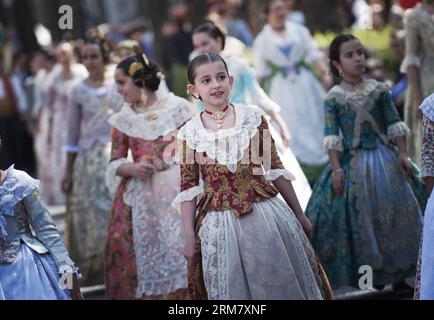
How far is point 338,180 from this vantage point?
8070 millimetres

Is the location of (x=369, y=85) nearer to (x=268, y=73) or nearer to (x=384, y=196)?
(x=384, y=196)

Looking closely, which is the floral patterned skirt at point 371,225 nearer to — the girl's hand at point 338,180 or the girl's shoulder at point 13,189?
the girl's hand at point 338,180

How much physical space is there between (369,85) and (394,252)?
1182mm

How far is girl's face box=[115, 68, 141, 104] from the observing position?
8.28 metres

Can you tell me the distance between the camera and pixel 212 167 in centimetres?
647

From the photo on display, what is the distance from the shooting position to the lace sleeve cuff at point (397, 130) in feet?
26.2

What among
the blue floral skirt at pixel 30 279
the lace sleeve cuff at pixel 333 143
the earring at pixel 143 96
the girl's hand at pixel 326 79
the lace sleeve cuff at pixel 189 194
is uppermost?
the girl's hand at pixel 326 79

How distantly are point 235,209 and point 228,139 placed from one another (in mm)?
407

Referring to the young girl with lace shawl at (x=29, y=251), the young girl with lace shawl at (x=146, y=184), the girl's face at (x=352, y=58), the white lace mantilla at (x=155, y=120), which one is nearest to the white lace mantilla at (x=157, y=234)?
the young girl with lace shawl at (x=146, y=184)

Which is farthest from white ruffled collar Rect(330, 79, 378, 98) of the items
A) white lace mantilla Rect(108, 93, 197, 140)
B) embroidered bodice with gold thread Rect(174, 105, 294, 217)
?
embroidered bodice with gold thread Rect(174, 105, 294, 217)

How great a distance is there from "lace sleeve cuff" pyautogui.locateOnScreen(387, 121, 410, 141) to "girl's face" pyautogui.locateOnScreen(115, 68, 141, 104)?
5.92 feet

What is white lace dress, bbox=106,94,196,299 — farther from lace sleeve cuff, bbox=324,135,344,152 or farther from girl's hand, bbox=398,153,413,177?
girl's hand, bbox=398,153,413,177

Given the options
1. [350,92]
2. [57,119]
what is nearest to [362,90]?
[350,92]
